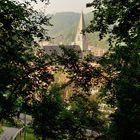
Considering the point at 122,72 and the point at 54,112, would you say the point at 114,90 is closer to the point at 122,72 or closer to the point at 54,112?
the point at 122,72

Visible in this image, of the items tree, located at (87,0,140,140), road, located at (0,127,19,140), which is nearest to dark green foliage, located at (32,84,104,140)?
road, located at (0,127,19,140)

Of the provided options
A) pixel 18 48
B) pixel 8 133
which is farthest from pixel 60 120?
pixel 18 48

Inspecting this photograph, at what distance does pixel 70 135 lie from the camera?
57.9 metres

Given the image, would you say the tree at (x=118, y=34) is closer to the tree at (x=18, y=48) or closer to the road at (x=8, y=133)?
the tree at (x=18, y=48)

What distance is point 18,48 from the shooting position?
14594mm

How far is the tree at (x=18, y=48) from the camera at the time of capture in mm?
11876

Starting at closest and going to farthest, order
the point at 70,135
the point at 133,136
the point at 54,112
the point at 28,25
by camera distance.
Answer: the point at 28,25 → the point at 133,136 → the point at 54,112 → the point at 70,135

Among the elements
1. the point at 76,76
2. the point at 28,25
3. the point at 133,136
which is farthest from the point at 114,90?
the point at 133,136

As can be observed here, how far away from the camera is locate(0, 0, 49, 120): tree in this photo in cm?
1188

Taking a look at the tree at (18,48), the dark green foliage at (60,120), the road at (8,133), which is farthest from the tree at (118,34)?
the road at (8,133)

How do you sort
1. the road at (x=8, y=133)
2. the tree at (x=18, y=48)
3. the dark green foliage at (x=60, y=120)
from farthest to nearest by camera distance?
the road at (x=8, y=133)
the dark green foliage at (x=60, y=120)
the tree at (x=18, y=48)

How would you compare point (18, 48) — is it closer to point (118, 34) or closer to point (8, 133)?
point (118, 34)

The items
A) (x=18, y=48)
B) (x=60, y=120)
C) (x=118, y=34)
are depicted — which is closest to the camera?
(x=118, y=34)

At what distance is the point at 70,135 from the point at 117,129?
23.3m
